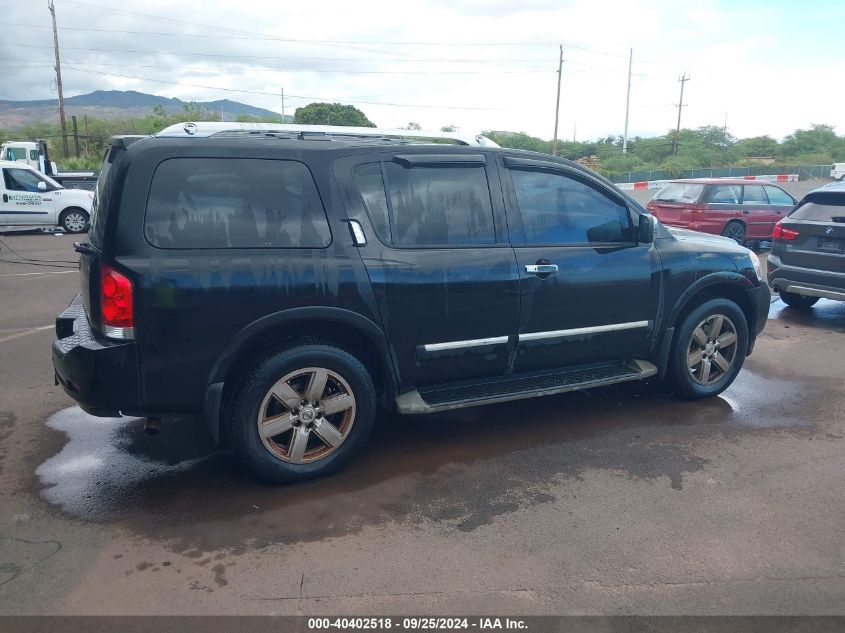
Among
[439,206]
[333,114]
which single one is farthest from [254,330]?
[333,114]

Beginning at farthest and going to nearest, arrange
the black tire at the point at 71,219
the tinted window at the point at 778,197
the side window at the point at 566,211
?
the black tire at the point at 71,219, the tinted window at the point at 778,197, the side window at the point at 566,211

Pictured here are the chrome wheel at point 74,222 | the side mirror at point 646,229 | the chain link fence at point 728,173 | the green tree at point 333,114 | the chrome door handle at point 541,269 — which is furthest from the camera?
the green tree at point 333,114

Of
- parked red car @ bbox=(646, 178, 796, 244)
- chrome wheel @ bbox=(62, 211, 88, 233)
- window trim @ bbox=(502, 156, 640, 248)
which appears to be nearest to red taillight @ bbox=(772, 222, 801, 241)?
window trim @ bbox=(502, 156, 640, 248)

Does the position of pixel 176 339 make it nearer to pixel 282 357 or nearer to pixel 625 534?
pixel 282 357

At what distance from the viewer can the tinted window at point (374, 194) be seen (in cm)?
420

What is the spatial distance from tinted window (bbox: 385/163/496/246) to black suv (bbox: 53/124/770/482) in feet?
0.03

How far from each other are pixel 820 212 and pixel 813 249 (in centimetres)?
45

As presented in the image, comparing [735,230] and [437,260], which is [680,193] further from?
[437,260]

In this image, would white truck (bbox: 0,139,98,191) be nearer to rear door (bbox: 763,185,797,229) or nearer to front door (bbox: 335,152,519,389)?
rear door (bbox: 763,185,797,229)

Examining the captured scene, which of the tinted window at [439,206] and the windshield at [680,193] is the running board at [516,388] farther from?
the windshield at [680,193]

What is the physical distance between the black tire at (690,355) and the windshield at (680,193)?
31.7 feet

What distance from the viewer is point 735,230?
583 inches

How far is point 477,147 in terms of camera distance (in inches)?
183

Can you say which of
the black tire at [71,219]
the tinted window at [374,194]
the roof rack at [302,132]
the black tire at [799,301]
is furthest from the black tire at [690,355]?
the black tire at [71,219]
